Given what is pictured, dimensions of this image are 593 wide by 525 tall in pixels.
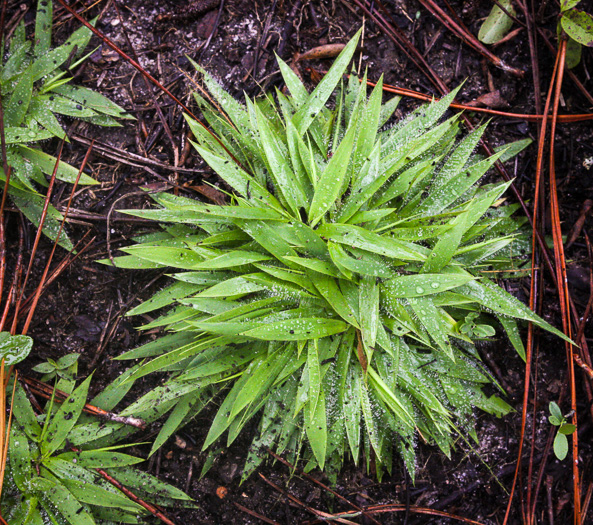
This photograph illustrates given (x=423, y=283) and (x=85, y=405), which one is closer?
(x=423, y=283)

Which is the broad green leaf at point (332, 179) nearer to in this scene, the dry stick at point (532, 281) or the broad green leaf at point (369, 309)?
the broad green leaf at point (369, 309)

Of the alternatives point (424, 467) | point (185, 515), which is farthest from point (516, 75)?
point (185, 515)

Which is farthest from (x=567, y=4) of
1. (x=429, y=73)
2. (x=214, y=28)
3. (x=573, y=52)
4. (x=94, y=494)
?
(x=94, y=494)

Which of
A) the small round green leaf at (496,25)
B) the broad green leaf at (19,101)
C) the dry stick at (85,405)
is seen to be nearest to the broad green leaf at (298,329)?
the dry stick at (85,405)

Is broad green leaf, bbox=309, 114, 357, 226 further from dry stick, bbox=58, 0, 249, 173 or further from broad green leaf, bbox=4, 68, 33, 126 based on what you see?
broad green leaf, bbox=4, 68, 33, 126

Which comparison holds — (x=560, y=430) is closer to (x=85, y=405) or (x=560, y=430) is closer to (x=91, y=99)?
(x=85, y=405)

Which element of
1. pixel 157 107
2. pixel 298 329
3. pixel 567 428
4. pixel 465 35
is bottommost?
pixel 567 428

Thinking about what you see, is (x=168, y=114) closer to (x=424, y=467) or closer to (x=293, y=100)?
(x=293, y=100)

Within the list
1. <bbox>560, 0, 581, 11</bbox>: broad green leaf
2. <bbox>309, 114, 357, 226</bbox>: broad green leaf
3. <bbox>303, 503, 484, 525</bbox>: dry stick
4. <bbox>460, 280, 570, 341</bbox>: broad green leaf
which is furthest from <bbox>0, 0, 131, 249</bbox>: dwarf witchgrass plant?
<bbox>560, 0, 581, 11</bbox>: broad green leaf
